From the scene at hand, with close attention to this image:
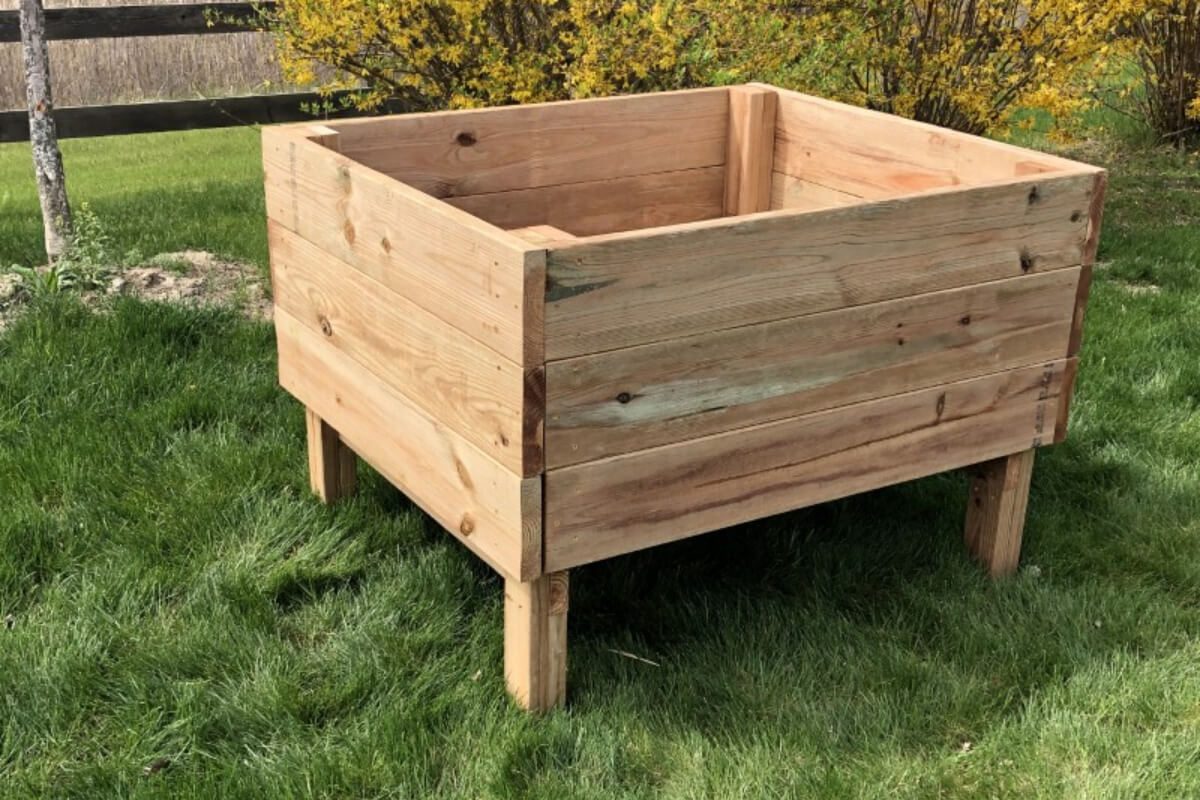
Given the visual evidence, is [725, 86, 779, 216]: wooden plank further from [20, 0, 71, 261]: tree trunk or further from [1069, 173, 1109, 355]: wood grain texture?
[20, 0, 71, 261]: tree trunk

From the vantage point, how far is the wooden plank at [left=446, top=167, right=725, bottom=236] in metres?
3.45

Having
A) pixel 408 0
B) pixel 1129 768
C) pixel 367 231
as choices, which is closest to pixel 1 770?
pixel 367 231

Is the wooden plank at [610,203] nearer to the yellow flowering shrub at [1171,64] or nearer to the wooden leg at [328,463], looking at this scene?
the wooden leg at [328,463]

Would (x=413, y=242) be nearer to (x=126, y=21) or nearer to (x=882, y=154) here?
(x=882, y=154)

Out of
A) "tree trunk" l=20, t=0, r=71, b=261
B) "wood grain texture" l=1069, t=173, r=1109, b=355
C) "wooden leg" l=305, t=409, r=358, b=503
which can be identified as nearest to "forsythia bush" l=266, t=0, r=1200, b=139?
"tree trunk" l=20, t=0, r=71, b=261

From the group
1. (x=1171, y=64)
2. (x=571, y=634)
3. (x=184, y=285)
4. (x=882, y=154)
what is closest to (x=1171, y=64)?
(x=1171, y=64)

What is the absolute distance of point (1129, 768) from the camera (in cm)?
246

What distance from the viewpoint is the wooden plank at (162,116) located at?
6477mm

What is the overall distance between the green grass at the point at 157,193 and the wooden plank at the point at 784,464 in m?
3.22

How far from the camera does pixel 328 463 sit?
3381 millimetres

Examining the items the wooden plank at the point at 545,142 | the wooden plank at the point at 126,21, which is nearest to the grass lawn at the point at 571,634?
the wooden plank at the point at 545,142

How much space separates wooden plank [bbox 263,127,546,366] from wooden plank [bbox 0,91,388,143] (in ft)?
11.4

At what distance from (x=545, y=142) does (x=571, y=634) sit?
129 centimetres

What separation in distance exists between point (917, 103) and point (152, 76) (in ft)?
24.7
